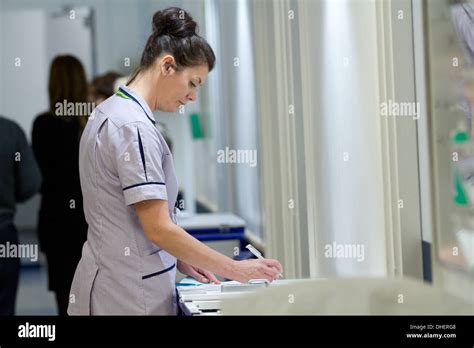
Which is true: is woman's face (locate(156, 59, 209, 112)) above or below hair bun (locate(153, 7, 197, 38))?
below

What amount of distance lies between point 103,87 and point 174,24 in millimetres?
1100

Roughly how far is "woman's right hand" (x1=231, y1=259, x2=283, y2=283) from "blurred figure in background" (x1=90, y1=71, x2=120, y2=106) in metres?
1.17

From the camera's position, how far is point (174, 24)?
6.46ft

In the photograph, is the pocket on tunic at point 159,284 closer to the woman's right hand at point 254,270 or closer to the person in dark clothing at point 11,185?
the woman's right hand at point 254,270

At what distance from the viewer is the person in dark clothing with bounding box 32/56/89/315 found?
9.30 feet

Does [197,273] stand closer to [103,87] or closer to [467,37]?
[467,37]

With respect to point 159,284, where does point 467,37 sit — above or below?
above

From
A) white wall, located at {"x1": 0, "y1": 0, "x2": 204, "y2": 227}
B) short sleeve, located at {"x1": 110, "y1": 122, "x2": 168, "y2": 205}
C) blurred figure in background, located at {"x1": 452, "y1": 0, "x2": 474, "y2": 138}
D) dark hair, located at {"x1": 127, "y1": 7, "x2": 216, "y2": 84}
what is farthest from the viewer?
white wall, located at {"x1": 0, "y1": 0, "x2": 204, "y2": 227}

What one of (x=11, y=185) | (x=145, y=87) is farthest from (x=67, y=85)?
(x=145, y=87)

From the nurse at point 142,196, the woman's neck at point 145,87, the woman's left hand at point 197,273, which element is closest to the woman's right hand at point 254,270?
the nurse at point 142,196

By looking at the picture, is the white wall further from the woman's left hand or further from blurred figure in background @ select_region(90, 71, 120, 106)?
the woman's left hand

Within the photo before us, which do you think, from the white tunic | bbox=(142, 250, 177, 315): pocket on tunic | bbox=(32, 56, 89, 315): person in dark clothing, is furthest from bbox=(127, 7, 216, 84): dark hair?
bbox=(32, 56, 89, 315): person in dark clothing

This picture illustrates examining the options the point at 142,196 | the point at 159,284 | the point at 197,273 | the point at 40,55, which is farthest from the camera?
the point at 40,55
